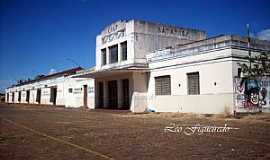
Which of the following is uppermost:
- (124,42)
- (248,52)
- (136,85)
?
(124,42)

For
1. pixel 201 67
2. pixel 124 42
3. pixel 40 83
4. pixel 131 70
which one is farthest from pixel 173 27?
pixel 40 83

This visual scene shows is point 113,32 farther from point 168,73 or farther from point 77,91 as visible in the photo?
point 77,91

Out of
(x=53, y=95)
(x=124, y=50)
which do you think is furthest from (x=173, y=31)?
(x=53, y=95)

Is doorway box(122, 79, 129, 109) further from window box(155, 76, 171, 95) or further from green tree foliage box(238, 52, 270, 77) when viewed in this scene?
green tree foliage box(238, 52, 270, 77)

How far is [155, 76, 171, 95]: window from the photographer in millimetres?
26016

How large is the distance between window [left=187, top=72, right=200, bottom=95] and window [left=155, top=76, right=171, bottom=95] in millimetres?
2428

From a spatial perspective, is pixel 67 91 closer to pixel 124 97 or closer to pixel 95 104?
pixel 95 104

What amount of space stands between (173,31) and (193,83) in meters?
9.82

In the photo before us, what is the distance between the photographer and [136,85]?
28062 mm

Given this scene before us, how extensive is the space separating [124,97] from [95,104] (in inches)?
218

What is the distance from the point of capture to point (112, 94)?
32.7m

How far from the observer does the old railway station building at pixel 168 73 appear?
20891 millimetres

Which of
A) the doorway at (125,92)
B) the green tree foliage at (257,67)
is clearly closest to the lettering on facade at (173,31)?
the doorway at (125,92)

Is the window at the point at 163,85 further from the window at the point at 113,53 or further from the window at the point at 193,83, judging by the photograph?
the window at the point at 113,53
